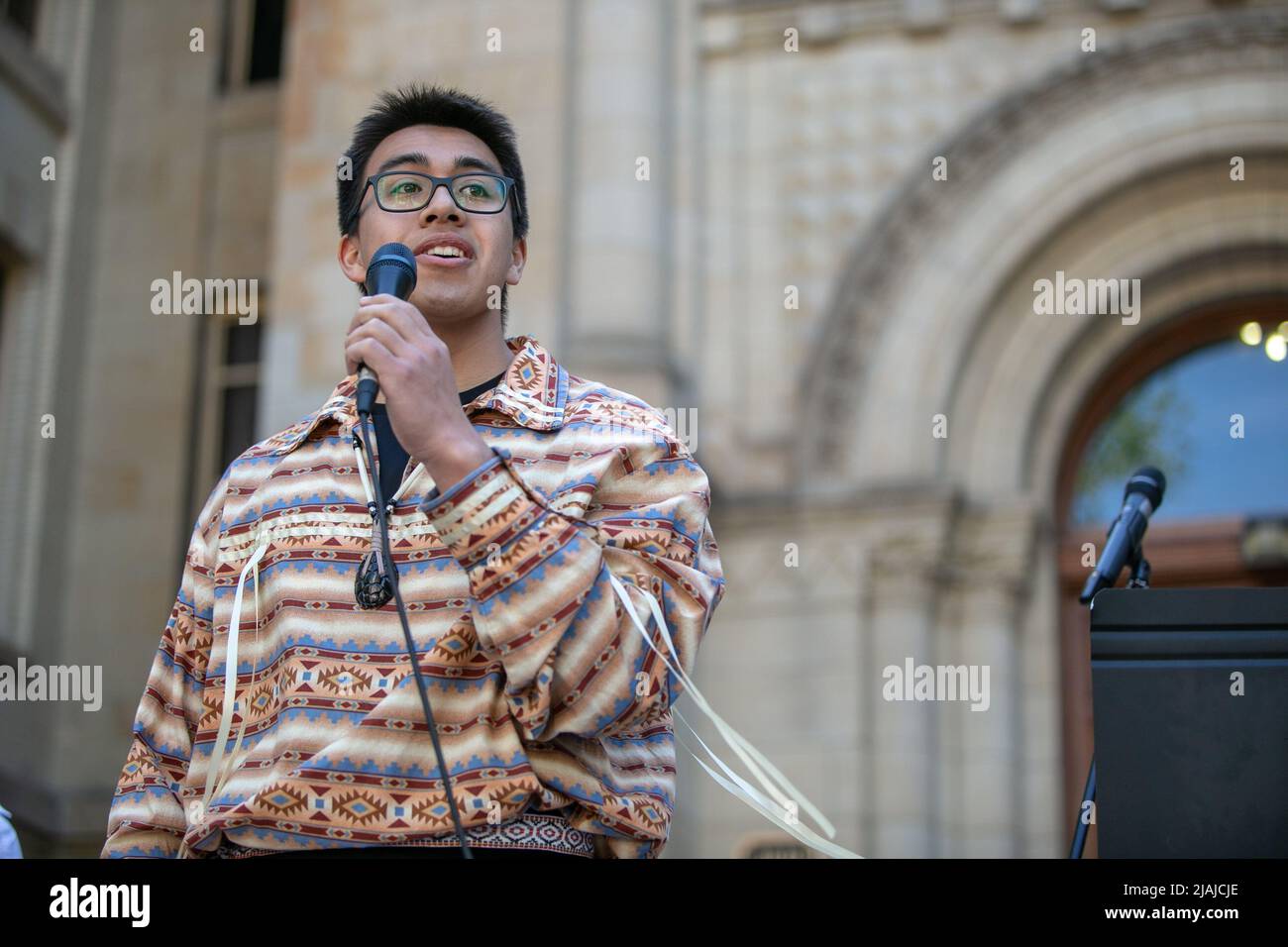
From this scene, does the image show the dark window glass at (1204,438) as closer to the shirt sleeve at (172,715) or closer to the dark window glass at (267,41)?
the dark window glass at (267,41)

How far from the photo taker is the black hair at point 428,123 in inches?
126

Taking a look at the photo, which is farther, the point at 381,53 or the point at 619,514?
the point at 381,53

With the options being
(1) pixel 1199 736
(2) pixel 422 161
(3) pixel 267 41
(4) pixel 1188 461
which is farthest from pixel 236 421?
(1) pixel 1199 736

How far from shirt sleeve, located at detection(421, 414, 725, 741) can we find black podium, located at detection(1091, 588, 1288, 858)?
628mm

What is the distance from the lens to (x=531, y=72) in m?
10.6

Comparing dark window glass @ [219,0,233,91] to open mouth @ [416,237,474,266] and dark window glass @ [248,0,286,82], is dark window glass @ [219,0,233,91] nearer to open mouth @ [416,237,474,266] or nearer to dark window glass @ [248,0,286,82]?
dark window glass @ [248,0,286,82]

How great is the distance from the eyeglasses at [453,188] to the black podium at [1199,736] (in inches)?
48.4

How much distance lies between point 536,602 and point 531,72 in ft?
28.1

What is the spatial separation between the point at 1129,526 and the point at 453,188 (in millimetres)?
1872

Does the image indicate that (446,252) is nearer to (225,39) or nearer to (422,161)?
(422,161)

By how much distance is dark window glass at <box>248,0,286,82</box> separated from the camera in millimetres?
13352

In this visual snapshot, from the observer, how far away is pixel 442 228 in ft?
9.87

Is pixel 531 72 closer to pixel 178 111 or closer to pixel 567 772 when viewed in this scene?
pixel 178 111
